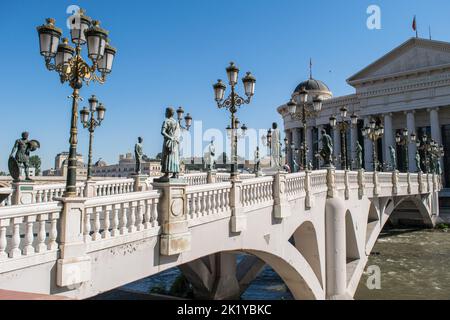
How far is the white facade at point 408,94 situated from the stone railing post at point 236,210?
128ft

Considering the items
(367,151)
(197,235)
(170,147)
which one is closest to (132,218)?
(170,147)

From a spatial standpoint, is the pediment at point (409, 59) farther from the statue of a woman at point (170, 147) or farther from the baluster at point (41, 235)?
the baluster at point (41, 235)

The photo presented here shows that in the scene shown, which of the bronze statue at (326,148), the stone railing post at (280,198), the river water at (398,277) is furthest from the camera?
the river water at (398,277)

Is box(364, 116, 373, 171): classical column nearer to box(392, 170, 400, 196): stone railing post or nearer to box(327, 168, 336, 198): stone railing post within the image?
box(392, 170, 400, 196): stone railing post

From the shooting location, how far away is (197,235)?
880cm

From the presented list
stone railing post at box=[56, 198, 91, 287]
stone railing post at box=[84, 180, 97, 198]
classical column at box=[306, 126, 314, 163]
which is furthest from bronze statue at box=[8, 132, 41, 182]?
classical column at box=[306, 126, 314, 163]

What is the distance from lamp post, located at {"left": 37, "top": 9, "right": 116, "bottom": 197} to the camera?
21.3 feet

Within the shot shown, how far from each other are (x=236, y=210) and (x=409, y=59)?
48574mm

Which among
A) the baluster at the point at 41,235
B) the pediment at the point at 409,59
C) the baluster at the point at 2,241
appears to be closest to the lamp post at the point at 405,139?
the pediment at the point at 409,59

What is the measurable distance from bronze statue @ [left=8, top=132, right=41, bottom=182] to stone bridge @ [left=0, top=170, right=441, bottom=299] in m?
0.84

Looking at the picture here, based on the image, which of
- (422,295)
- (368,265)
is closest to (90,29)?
(422,295)

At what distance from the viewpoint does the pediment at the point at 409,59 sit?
154 feet

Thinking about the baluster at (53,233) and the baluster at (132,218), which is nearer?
the baluster at (53,233)

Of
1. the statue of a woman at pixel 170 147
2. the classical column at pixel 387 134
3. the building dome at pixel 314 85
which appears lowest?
the statue of a woman at pixel 170 147
